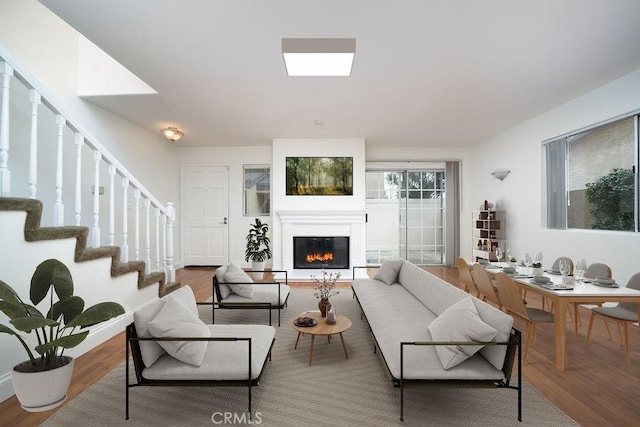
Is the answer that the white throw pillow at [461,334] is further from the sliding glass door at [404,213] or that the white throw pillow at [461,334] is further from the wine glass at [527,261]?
the sliding glass door at [404,213]

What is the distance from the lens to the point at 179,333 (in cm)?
204

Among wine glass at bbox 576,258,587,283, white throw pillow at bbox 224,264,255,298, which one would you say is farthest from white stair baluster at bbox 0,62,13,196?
wine glass at bbox 576,258,587,283

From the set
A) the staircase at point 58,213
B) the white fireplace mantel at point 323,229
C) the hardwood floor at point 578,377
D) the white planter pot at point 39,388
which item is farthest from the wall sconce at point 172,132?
the white planter pot at point 39,388

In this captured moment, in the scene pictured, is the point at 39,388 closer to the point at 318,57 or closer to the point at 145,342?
the point at 145,342

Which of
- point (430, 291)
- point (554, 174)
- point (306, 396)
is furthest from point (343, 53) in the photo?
point (554, 174)

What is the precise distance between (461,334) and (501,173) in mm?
4973

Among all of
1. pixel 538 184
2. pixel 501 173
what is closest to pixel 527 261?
pixel 538 184

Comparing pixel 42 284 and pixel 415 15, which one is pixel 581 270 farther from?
pixel 42 284

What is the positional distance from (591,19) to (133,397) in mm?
4506

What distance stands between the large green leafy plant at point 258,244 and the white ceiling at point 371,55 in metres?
A: 2.46

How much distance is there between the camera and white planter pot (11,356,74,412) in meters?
1.82

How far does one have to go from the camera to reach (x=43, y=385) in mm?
1849

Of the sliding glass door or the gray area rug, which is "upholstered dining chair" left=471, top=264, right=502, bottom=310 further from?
the sliding glass door

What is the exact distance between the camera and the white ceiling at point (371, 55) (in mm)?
2449
